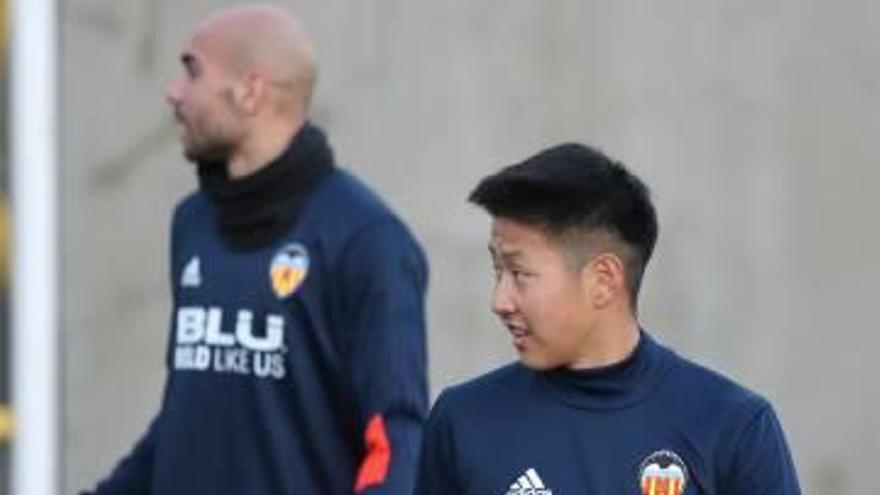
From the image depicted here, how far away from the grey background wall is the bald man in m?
1.58

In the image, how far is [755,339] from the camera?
7.84 m

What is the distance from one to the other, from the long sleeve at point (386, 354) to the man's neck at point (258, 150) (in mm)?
272

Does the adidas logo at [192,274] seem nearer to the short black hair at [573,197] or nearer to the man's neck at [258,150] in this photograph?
the man's neck at [258,150]

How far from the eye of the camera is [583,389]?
4.21 m

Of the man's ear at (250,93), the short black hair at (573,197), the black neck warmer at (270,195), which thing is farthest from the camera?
the man's ear at (250,93)

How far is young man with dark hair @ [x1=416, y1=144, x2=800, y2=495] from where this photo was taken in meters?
4.13

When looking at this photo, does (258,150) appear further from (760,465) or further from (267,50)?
(760,465)

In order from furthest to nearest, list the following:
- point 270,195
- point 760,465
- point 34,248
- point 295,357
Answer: point 34,248 → point 270,195 → point 295,357 → point 760,465

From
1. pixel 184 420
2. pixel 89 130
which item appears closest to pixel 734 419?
pixel 184 420

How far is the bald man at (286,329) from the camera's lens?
5.38m

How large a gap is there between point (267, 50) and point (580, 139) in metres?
2.04

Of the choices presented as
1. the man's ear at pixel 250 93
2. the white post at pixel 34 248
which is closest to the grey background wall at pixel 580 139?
the white post at pixel 34 248

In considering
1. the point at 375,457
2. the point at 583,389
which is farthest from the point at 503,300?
the point at 375,457

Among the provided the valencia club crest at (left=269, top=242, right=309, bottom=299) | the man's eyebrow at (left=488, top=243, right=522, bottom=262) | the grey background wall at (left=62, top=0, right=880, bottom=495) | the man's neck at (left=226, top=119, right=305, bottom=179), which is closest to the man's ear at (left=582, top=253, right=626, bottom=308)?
the man's eyebrow at (left=488, top=243, right=522, bottom=262)
